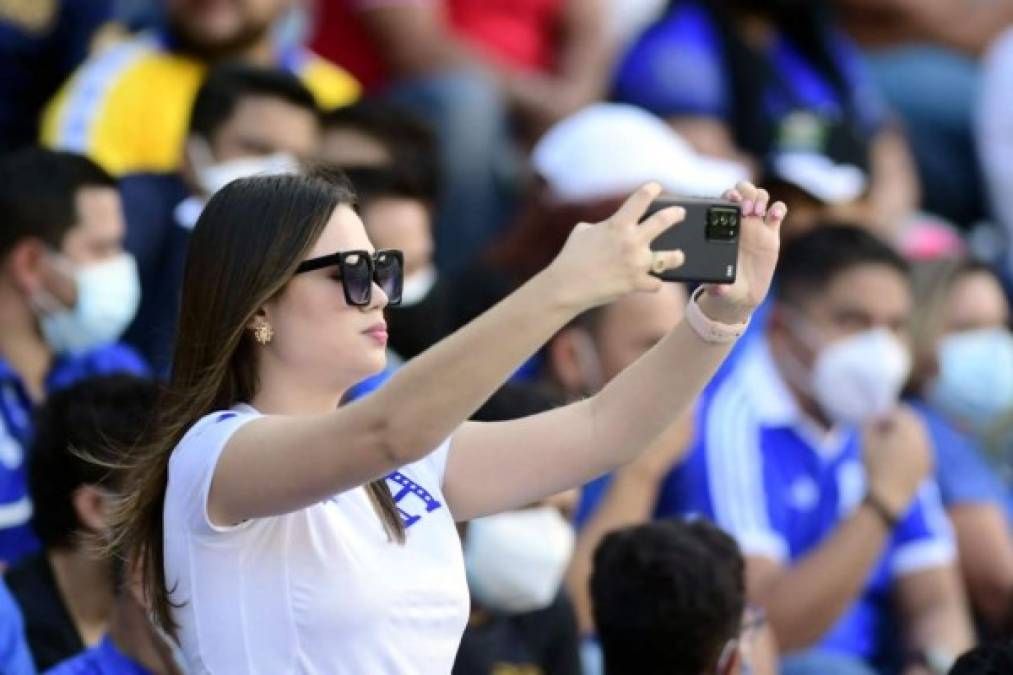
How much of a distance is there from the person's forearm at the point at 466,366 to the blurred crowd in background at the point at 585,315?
2.84 ft

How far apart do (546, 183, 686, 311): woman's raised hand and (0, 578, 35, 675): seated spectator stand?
1.56 m

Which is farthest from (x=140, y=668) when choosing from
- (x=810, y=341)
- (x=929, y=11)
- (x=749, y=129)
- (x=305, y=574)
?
(x=929, y=11)

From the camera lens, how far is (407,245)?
507 centimetres

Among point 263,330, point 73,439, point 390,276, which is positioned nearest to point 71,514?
point 73,439

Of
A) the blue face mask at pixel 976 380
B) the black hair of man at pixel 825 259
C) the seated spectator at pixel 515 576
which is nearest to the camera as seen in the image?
the seated spectator at pixel 515 576

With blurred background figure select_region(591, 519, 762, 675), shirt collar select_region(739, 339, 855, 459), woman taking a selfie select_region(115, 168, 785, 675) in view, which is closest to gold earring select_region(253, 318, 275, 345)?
woman taking a selfie select_region(115, 168, 785, 675)

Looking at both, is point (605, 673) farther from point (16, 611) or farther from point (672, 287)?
point (672, 287)

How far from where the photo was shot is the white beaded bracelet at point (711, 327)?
2586 millimetres

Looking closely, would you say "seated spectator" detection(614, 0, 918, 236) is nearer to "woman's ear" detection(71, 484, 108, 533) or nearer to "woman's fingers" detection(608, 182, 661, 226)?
"woman's ear" detection(71, 484, 108, 533)

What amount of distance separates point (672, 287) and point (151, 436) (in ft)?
7.98

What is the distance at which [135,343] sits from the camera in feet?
17.0

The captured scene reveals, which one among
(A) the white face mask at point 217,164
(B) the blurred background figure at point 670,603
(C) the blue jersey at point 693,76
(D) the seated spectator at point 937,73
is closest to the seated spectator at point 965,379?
(C) the blue jersey at point 693,76

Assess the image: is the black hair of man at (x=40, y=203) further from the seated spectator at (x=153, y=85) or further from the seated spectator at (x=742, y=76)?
the seated spectator at (x=742, y=76)

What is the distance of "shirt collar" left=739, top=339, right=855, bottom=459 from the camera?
16.8ft
